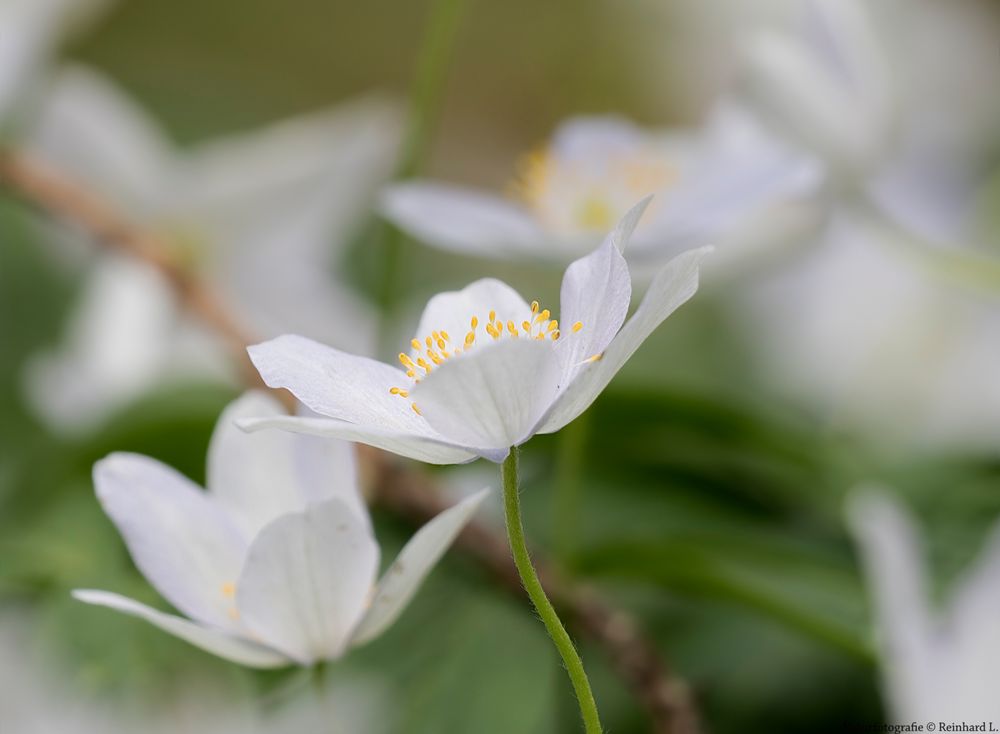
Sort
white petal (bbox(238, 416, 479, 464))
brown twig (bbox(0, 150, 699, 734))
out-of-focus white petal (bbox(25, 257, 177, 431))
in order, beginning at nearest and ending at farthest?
white petal (bbox(238, 416, 479, 464))
brown twig (bbox(0, 150, 699, 734))
out-of-focus white petal (bbox(25, 257, 177, 431))

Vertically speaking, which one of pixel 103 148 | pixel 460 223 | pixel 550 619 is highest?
pixel 103 148

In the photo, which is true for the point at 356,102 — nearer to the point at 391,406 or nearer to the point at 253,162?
the point at 253,162

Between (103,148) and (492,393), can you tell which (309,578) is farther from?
(103,148)

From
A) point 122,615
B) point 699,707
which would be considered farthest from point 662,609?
point 122,615

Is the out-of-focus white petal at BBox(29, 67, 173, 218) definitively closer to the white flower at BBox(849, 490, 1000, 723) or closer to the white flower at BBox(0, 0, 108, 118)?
the white flower at BBox(0, 0, 108, 118)

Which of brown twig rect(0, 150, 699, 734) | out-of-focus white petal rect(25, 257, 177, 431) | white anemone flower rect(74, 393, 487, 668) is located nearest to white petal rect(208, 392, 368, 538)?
white anemone flower rect(74, 393, 487, 668)

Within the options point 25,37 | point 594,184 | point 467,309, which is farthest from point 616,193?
point 25,37
